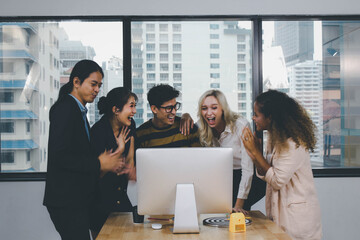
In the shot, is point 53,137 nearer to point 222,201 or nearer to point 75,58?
point 222,201

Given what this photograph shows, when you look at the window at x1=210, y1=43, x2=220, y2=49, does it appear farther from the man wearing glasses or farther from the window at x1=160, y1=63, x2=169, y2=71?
the man wearing glasses

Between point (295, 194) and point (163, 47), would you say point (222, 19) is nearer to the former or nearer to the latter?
point (163, 47)

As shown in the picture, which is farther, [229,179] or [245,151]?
[245,151]

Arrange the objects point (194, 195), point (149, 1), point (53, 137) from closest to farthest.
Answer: point (194, 195), point (53, 137), point (149, 1)

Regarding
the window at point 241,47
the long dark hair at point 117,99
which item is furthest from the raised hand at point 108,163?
the window at point 241,47

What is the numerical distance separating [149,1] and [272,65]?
1.40 m

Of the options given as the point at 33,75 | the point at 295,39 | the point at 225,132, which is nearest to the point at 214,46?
the point at 295,39

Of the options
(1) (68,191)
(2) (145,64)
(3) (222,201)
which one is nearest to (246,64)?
(2) (145,64)

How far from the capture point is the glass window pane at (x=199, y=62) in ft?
11.8

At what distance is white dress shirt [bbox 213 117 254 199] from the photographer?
265 cm

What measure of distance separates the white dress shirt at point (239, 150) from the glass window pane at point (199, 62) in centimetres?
71

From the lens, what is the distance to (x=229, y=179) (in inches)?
78.7

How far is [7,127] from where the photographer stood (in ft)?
11.7

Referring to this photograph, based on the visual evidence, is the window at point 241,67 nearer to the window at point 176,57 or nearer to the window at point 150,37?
the window at point 176,57
